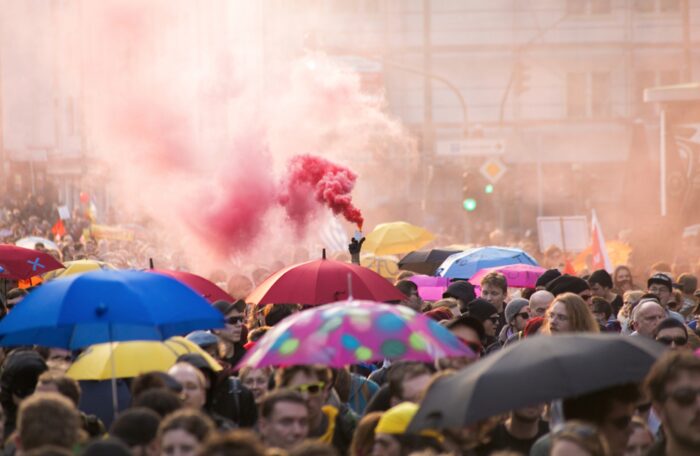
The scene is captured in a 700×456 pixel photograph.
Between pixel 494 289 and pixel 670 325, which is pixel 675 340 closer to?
Result: pixel 670 325

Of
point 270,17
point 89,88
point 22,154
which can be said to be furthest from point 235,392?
point 22,154

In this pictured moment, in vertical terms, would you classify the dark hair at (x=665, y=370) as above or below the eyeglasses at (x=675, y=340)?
above

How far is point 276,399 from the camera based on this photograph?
23.0ft

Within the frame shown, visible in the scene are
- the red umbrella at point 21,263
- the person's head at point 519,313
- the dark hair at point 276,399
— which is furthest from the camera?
the red umbrella at point 21,263

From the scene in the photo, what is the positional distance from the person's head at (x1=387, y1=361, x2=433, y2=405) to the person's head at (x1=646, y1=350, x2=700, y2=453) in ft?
5.39

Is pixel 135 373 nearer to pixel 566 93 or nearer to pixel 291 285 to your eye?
pixel 291 285

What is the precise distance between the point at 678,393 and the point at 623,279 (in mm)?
10827

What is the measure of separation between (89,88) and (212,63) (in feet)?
8.55

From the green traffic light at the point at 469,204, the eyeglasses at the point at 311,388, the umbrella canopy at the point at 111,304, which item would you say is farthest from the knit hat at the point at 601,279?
the green traffic light at the point at 469,204

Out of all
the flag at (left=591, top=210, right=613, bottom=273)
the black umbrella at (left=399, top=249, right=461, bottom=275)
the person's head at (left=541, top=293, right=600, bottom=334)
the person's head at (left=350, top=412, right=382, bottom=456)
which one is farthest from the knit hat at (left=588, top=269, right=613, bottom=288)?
the person's head at (left=350, top=412, right=382, bottom=456)

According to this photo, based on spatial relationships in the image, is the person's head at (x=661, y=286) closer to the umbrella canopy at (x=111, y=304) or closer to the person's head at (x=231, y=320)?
the person's head at (x=231, y=320)

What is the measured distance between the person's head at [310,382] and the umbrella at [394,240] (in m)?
12.2

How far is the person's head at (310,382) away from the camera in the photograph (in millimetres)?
7895

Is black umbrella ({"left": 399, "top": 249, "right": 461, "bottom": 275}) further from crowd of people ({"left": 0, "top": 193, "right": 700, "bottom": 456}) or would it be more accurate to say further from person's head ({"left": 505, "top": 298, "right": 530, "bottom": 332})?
crowd of people ({"left": 0, "top": 193, "right": 700, "bottom": 456})
